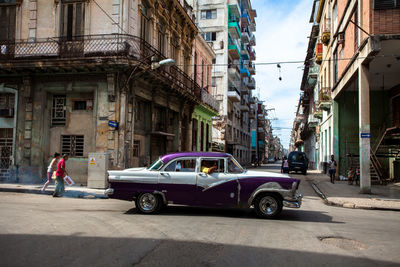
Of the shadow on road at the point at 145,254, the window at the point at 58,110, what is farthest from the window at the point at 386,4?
the window at the point at 58,110

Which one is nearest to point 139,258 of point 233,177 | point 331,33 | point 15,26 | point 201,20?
point 233,177

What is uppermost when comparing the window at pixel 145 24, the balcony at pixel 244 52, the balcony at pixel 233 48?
the balcony at pixel 244 52

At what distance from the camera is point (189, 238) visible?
6266 millimetres

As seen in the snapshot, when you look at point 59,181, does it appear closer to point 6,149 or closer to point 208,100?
point 6,149

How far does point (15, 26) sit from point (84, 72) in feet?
15.9

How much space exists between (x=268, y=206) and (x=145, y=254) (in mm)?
4243

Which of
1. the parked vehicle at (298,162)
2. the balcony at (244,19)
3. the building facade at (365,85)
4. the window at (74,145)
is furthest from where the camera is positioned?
the balcony at (244,19)

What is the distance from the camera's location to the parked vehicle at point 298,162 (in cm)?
3050

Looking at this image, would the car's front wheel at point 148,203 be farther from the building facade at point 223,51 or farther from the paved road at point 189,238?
the building facade at point 223,51

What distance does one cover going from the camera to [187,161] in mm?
9109

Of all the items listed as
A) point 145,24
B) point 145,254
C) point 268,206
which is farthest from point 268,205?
point 145,24

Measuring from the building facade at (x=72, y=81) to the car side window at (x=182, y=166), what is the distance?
22.5 ft

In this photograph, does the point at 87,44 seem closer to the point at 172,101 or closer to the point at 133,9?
the point at 133,9

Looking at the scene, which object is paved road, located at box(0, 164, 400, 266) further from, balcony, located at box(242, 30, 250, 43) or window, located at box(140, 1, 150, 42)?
balcony, located at box(242, 30, 250, 43)
